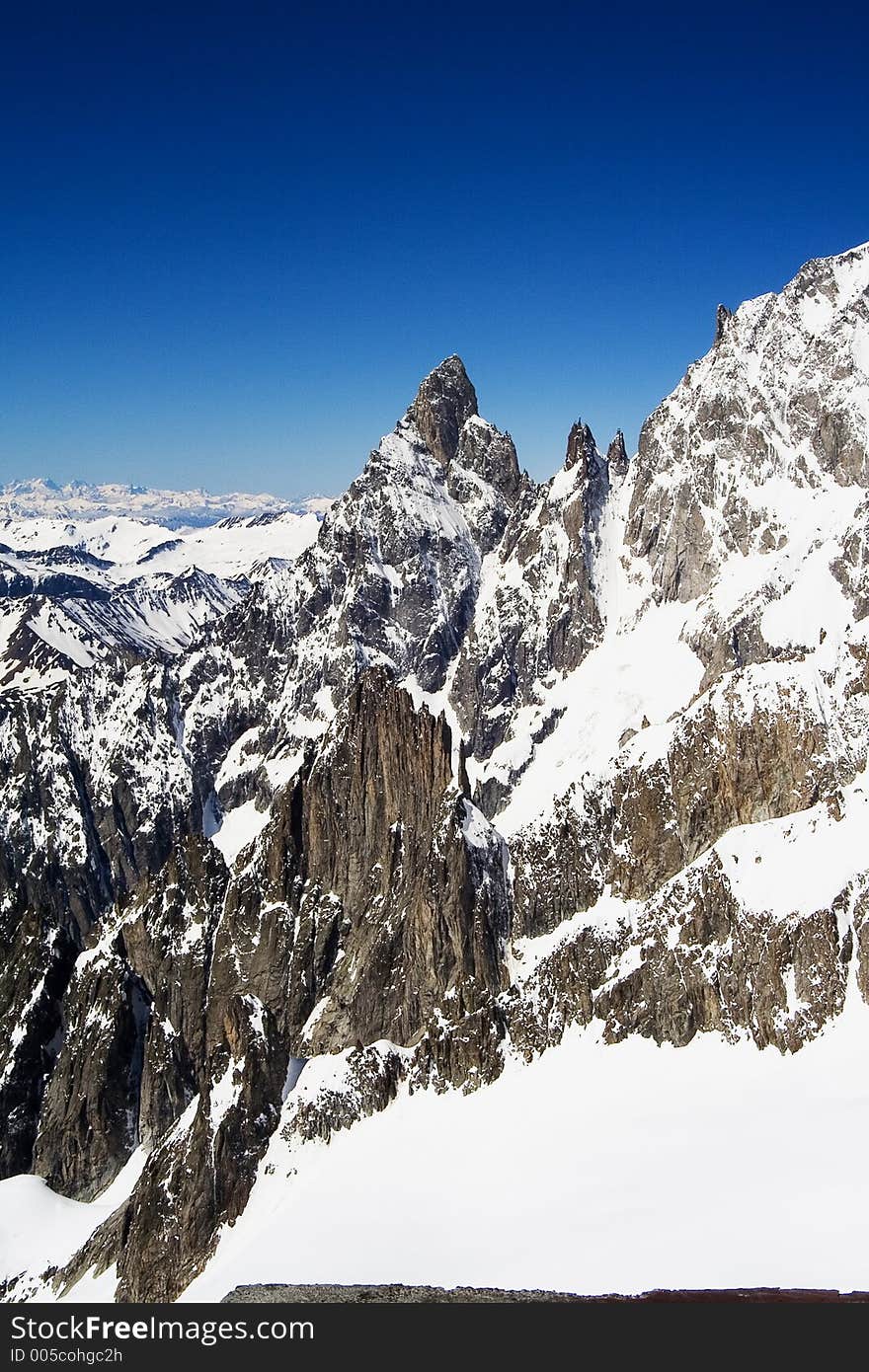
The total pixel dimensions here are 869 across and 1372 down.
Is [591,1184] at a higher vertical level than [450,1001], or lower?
lower

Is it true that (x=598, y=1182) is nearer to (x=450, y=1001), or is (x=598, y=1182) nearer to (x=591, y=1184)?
(x=591, y=1184)

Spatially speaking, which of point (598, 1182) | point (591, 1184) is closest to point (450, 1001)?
point (591, 1184)

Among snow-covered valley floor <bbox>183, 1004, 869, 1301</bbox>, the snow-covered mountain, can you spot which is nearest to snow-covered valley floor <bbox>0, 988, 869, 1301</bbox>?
snow-covered valley floor <bbox>183, 1004, 869, 1301</bbox>

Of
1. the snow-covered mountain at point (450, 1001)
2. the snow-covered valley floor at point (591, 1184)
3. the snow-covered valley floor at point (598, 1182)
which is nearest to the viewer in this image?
the snow-covered valley floor at point (598, 1182)

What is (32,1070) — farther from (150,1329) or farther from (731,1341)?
(731,1341)

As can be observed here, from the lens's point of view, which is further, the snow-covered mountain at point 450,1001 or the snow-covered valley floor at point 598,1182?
the snow-covered mountain at point 450,1001

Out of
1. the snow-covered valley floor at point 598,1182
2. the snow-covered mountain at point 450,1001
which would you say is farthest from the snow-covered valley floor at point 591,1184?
the snow-covered mountain at point 450,1001

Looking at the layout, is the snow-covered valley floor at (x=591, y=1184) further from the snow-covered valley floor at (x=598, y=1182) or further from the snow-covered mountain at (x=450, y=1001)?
the snow-covered mountain at (x=450, y=1001)

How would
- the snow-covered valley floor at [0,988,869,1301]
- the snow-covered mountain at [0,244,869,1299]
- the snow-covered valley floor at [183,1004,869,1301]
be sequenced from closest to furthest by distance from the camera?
1. the snow-covered valley floor at [183,1004,869,1301]
2. the snow-covered valley floor at [0,988,869,1301]
3. the snow-covered mountain at [0,244,869,1299]

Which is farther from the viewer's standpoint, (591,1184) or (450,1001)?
(450,1001)

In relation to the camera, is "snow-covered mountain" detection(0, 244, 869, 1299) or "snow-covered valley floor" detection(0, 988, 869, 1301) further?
"snow-covered mountain" detection(0, 244, 869, 1299)

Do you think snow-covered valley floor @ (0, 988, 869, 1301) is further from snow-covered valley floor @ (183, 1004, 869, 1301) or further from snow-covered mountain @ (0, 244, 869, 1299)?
snow-covered mountain @ (0, 244, 869, 1299)
